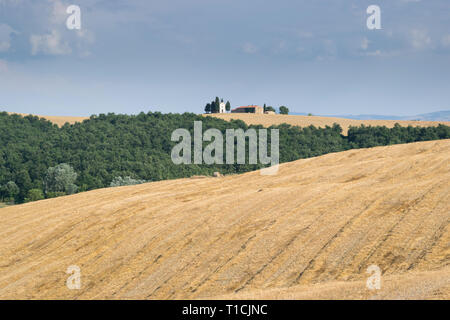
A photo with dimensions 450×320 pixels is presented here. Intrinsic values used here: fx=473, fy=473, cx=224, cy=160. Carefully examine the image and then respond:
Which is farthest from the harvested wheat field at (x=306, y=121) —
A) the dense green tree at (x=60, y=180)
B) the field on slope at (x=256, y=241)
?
the field on slope at (x=256, y=241)

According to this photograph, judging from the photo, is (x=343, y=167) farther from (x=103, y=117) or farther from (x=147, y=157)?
(x=103, y=117)

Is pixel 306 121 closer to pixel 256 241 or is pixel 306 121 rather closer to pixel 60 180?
pixel 60 180

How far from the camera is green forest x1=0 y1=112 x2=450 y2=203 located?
119 m

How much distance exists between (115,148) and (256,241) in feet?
398

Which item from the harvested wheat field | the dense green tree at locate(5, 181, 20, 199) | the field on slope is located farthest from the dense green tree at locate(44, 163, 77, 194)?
the harvested wheat field

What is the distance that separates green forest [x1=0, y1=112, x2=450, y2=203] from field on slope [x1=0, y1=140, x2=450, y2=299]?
6680cm

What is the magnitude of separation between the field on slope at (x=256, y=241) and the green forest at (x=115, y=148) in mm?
66801

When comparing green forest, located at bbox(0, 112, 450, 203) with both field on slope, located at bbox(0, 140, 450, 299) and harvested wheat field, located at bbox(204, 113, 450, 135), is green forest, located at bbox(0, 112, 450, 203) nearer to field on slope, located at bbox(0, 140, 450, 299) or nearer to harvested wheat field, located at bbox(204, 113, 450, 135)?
harvested wheat field, located at bbox(204, 113, 450, 135)

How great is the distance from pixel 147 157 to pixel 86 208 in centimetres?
9805

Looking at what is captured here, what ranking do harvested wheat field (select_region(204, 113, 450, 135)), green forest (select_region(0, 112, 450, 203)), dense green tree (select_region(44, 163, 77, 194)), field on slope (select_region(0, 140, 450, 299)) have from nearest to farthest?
field on slope (select_region(0, 140, 450, 299)), dense green tree (select_region(44, 163, 77, 194)), green forest (select_region(0, 112, 450, 203)), harvested wheat field (select_region(204, 113, 450, 135))

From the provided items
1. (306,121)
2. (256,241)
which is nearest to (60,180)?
(256,241)

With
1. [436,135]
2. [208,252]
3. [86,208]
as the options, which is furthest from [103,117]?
[208,252]

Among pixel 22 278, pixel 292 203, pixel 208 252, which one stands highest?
pixel 292 203
